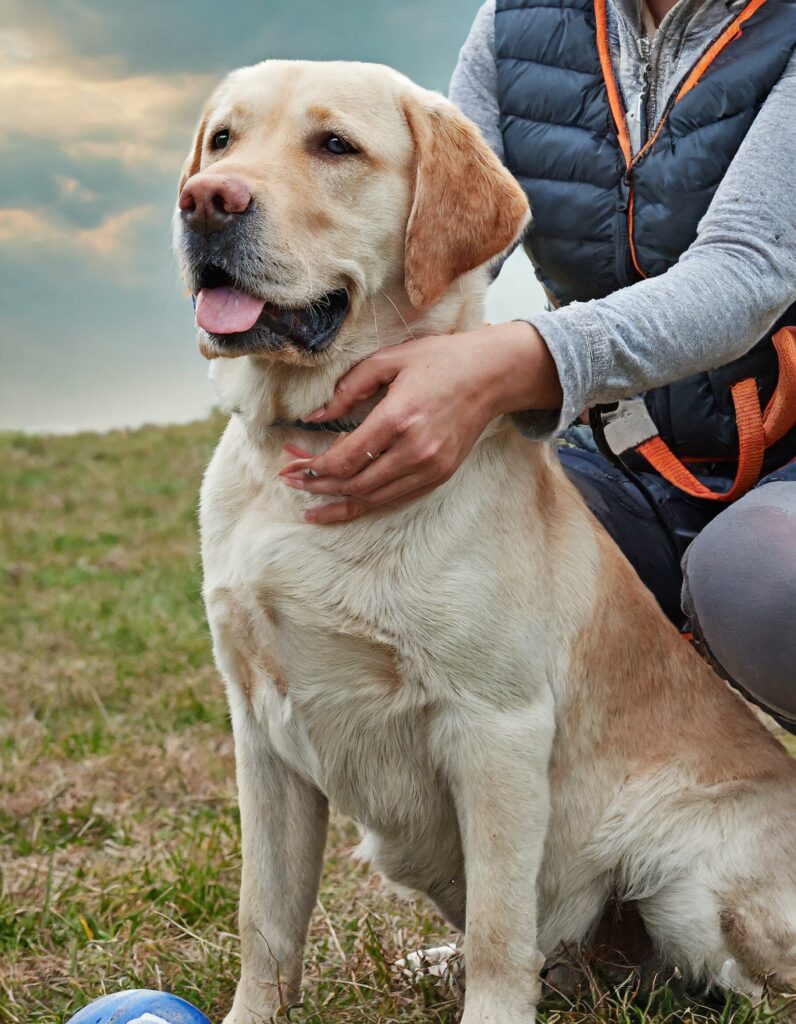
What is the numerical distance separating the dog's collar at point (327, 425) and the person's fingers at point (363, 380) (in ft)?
0.06

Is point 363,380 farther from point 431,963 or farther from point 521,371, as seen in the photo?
point 431,963

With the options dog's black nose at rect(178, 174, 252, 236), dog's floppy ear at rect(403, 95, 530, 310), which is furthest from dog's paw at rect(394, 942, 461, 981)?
dog's black nose at rect(178, 174, 252, 236)

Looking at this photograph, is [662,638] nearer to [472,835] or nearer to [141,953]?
[472,835]

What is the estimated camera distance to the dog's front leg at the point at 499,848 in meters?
2.18

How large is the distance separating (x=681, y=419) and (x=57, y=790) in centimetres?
222

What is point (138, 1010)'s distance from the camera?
6.84 ft

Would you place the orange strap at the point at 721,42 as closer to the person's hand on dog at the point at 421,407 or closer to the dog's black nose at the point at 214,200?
the person's hand on dog at the point at 421,407

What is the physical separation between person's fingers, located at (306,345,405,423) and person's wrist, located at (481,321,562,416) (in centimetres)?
18

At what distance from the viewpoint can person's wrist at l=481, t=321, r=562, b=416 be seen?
2.18m

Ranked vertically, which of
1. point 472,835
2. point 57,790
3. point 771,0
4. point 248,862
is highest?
point 771,0

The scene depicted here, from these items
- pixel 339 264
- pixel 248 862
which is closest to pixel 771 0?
pixel 339 264

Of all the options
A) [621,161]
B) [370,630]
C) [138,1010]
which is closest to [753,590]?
[370,630]

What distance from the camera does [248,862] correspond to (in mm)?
2498

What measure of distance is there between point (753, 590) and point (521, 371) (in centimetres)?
63
